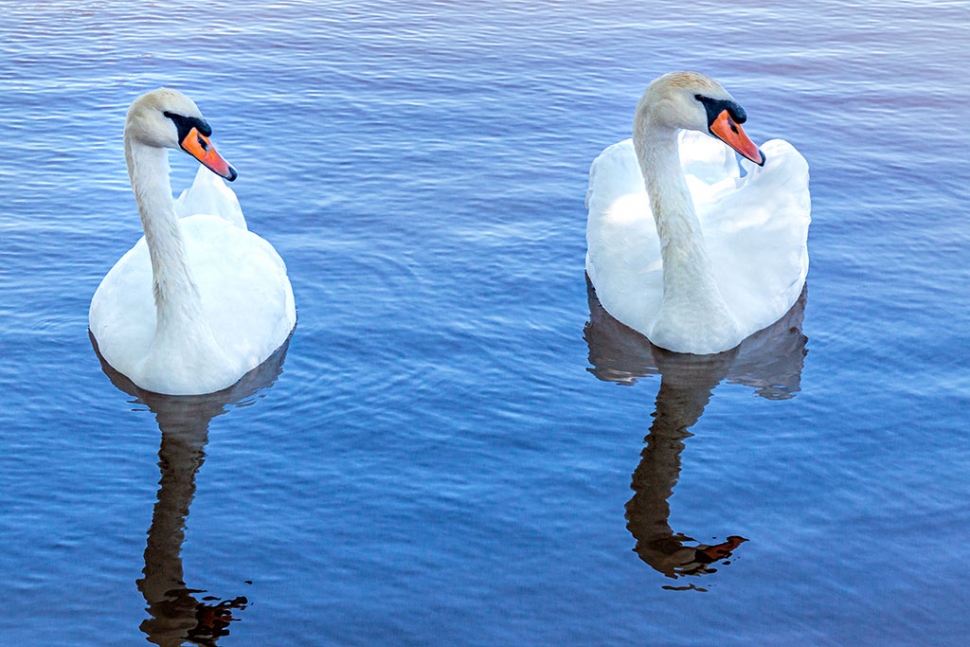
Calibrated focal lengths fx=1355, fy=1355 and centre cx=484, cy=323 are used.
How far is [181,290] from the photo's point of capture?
7539 millimetres

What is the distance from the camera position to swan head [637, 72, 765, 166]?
7895mm

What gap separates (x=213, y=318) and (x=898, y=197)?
5.58 metres

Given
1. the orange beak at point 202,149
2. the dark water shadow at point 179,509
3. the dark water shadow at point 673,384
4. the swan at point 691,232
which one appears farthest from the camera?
the swan at point 691,232

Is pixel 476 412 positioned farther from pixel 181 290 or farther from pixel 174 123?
pixel 174 123

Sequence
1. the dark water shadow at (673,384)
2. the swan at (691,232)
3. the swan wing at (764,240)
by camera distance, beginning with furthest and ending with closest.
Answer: the swan wing at (764,240) < the swan at (691,232) < the dark water shadow at (673,384)

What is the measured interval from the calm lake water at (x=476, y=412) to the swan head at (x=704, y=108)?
1.32m

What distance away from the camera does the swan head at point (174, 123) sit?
23.9ft

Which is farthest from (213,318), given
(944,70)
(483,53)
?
(944,70)

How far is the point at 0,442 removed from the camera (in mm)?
7109

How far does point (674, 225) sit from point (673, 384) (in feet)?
3.27

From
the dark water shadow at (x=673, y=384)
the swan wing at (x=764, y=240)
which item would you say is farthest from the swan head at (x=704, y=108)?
the dark water shadow at (x=673, y=384)

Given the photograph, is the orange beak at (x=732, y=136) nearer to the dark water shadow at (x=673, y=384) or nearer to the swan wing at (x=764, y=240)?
the swan wing at (x=764, y=240)

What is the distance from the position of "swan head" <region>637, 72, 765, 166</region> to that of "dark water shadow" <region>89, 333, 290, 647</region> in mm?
2731

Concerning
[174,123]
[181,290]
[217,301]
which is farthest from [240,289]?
[174,123]
